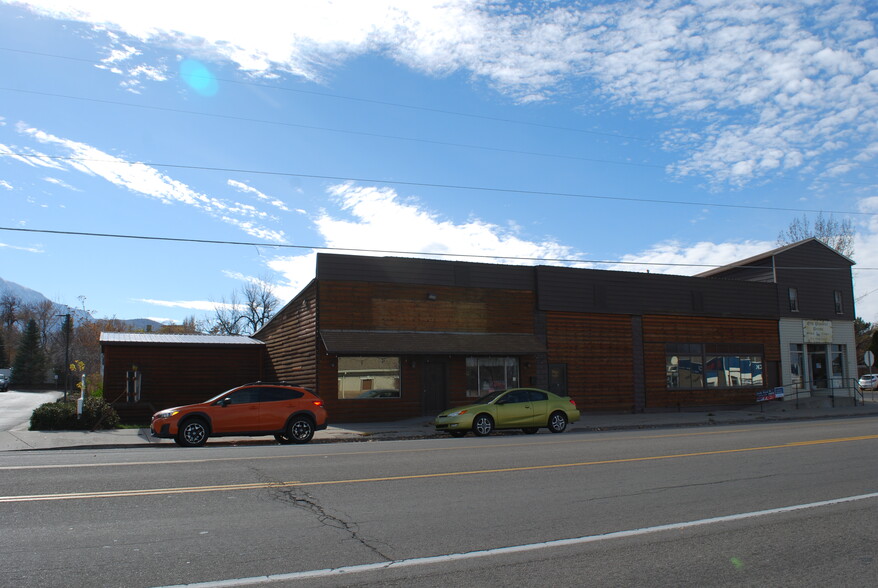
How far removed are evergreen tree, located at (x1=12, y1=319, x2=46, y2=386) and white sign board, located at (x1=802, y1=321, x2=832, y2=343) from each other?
79.0 m

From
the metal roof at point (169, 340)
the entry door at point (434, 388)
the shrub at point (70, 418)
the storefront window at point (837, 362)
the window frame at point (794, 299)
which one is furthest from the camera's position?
the storefront window at point (837, 362)

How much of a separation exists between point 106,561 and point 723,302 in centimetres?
3044

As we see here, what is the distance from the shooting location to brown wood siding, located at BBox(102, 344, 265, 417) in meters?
26.3

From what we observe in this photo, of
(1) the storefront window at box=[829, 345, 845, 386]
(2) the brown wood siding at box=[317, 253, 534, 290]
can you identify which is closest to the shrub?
(2) the brown wood siding at box=[317, 253, 534, 290]

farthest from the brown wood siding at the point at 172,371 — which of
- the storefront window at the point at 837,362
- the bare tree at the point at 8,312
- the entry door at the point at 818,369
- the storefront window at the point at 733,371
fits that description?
the bare tree at the point at 8,312

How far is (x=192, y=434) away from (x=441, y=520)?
1045 centimetres

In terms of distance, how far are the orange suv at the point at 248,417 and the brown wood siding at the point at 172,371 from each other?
1058 cm

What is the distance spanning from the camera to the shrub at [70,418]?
19906mm

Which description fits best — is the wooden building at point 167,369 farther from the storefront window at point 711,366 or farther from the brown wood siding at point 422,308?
the storefront window at point 711,366

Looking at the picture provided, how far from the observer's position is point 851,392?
35.9 m

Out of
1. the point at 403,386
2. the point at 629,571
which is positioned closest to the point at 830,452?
the point at 629,571

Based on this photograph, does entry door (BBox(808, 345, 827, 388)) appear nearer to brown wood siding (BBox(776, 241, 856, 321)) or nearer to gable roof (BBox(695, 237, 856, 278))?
brown wood siding (BBox(776, 241, 856, 321))

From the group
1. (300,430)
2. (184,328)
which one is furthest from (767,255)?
(184,328)

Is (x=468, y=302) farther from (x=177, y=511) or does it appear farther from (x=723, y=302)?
(x=177, y=511)
